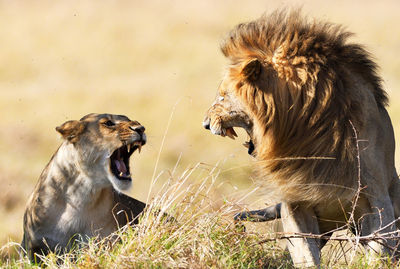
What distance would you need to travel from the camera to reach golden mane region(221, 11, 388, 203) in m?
5.62

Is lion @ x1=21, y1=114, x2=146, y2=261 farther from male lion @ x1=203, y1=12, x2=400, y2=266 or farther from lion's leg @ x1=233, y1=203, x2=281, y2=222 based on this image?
male lion @ x1=203, y1=12, x2=400, y2=266

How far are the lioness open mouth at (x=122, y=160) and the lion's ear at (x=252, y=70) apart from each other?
1.07 meters

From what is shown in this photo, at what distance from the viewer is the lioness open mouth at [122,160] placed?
20.6 feet

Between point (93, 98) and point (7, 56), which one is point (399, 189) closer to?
point (93, 98)

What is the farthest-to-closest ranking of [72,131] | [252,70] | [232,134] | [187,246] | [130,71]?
[130,71] → [72,131] → [232,134] → [252,70] → [187,246]

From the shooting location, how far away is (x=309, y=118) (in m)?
5.68

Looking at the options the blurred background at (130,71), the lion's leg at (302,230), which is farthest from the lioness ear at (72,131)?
the blurred background at (130,71)

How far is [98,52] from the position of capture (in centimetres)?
2712

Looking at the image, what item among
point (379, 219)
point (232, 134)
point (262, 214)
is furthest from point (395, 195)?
point (232, 134)

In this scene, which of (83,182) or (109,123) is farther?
(109,123)

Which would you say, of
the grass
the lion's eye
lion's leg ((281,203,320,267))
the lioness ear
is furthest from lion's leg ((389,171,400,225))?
the lioness ear

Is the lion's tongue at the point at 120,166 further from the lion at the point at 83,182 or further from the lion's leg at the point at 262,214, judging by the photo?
the lion's leg at the point at 262,214

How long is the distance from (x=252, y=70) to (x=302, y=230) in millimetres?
1140

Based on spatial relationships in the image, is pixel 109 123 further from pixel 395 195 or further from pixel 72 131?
pixel 395 195
